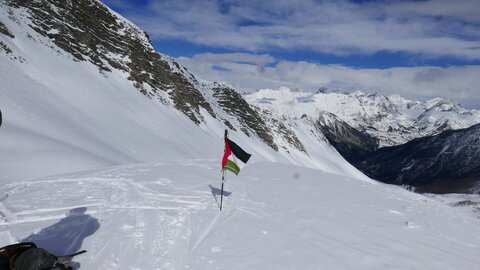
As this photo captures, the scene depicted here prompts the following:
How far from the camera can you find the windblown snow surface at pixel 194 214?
24.1 feet

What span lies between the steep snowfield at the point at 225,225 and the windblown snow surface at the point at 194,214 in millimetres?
37

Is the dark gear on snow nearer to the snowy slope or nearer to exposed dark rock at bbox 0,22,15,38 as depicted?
the snowy slope

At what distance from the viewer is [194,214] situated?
9922 mm

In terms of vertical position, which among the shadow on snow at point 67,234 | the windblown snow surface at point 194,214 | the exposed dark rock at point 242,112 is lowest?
the shadow on snow at point 67,234

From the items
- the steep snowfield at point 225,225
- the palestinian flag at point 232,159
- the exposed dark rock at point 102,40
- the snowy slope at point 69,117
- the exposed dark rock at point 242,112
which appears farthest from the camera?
the exposed dark rock at point 242,112

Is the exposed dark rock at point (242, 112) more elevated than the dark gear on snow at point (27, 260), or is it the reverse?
the exposed dark rock at point (242, 112)

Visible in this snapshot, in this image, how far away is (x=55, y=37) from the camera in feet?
142

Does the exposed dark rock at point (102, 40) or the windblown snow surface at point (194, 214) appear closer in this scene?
the windblown snow surface at point (194, 214)

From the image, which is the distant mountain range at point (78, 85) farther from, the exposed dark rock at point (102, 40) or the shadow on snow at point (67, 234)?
the shadow on snow at point (67, 234)

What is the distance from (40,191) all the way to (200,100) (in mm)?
73624

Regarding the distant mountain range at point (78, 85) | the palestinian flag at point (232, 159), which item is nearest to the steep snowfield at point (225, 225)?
the palestinian flag at point (232, 159)

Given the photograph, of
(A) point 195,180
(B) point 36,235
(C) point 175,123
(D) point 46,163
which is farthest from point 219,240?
(C) point 175,123

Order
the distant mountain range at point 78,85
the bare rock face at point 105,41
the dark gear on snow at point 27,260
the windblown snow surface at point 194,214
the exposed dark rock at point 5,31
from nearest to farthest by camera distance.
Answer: the dark gear on snow at point 27,260
the windblown snow surface at point 194,214
the distant mountain range at point 78,85
the exposed dark rock at point 5,31
the bare rock face at point 105,41

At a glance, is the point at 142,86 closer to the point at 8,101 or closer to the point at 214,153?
the point at 214,153
